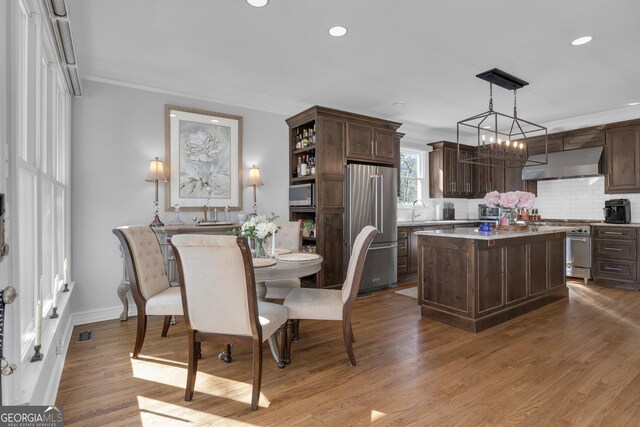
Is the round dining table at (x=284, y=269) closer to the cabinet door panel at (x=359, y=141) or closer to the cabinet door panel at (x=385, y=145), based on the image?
the cabinet door panel at (x=359, y=141)

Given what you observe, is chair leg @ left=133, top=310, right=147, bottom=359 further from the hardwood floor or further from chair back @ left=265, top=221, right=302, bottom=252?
chair back @ left=265, top=221, right=302, bottom=252

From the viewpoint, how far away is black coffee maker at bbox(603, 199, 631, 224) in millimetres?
5234

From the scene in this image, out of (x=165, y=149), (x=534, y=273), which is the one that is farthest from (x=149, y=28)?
(x=534, y=273)

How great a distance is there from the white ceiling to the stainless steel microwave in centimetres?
110

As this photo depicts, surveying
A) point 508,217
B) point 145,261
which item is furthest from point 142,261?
point 508,217

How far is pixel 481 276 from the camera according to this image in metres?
3.34

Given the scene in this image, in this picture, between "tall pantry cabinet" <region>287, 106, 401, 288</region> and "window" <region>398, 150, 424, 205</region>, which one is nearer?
"tall pantry cabinet" <region>287, 106, 401, 288</region>

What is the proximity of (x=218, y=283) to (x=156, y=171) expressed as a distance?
2.23 m

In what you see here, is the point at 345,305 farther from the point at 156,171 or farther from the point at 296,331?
the point at 156,171

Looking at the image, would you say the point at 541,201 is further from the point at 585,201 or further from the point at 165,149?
the point at 165,149

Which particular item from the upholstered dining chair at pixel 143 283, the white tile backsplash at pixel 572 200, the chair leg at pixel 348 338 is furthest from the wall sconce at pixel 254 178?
the white tile backsplash at pixel 572 200

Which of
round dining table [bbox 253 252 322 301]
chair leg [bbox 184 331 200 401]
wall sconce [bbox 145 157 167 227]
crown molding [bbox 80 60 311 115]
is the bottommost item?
chair leg [bbox 184 331 200 401]

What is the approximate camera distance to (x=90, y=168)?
11.7 feet

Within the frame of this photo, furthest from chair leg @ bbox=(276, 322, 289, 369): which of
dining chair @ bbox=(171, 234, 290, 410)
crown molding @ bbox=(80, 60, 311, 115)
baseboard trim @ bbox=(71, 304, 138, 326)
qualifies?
crown molding @ bbox=(80, 60, 311, 115)
